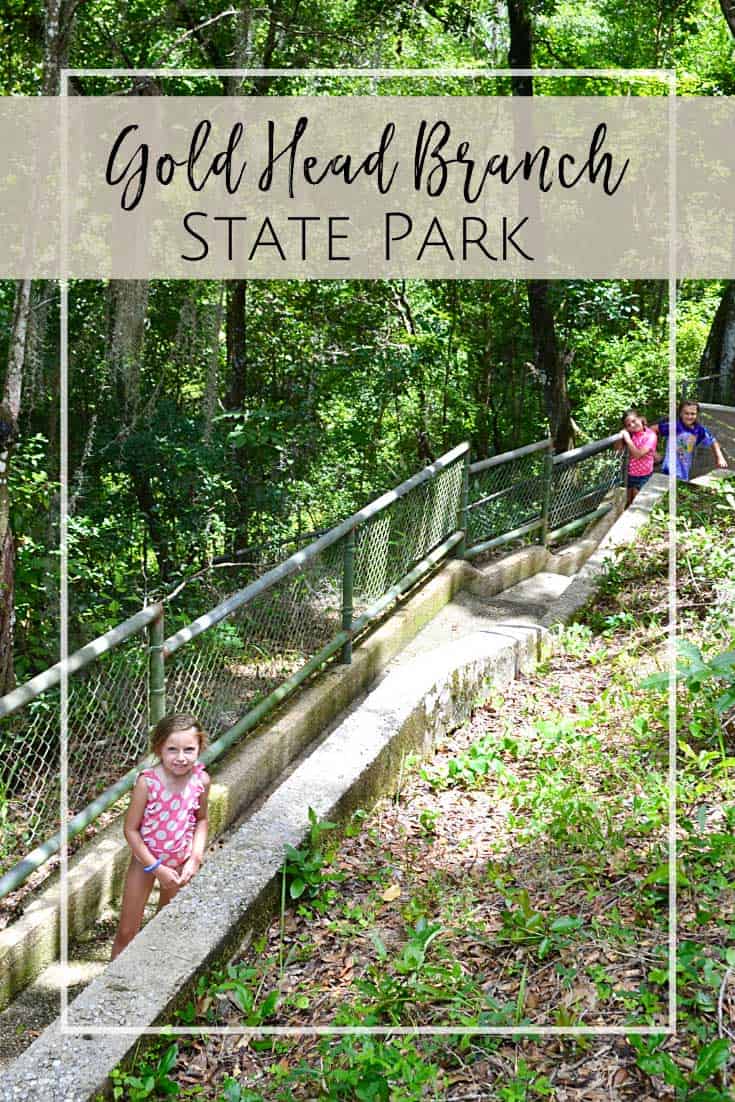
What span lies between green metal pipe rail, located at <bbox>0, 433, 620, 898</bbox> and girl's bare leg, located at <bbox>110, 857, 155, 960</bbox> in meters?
0.42

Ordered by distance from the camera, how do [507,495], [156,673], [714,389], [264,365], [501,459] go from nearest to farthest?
[156,673] → [501,459] → [507,495] → [264,365] → [714,389]

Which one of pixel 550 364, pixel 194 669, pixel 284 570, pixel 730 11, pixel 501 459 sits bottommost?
pixel 194 669

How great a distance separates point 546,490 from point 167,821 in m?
6.91

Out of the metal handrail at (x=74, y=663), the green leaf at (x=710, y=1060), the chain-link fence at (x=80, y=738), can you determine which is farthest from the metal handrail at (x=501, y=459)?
the green leaf at (x=710, y=1060)

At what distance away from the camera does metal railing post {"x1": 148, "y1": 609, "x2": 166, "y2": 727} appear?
494cm

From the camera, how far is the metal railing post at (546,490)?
34.4 ft

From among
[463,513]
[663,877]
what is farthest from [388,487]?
[663,877]

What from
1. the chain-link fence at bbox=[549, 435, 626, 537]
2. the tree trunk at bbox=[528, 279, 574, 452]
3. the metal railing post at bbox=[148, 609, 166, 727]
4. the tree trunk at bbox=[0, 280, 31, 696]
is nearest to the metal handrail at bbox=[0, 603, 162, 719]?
the metal railing post at bbox=[148, 609, 166, 727]

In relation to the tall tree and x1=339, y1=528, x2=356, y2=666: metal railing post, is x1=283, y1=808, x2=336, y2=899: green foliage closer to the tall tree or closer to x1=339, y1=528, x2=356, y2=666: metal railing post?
x1=339, y1=528, x2=356, y2=666: metal railing post

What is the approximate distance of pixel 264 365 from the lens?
1498cm

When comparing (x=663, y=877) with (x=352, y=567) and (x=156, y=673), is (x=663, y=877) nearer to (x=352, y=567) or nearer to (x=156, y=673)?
(x=156, y=673)

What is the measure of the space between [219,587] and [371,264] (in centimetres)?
704

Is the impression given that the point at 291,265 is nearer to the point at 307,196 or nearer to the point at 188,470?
the point at 307,196

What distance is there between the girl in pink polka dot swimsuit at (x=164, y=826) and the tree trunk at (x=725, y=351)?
14.4m
